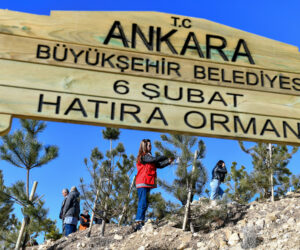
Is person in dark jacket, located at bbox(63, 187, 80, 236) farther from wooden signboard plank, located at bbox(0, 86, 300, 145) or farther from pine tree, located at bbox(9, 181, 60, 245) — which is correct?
wooden signboard plank, located at bbox(0, 86, 300, 145)

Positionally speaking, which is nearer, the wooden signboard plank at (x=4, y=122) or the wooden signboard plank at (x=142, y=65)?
the wooden signboard plank at (x=4, y=122)

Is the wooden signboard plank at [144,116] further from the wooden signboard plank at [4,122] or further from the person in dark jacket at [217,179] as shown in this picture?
the person in dark jacket at [217,179]

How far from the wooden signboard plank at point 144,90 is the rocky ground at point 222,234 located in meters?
4.26

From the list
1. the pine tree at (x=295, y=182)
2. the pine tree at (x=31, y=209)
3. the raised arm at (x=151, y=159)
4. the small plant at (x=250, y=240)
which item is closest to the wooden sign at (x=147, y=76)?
the small plant at (x=250, y=240)

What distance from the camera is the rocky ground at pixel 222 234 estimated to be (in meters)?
6.84

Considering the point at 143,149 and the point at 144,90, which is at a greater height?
the point at 143,149

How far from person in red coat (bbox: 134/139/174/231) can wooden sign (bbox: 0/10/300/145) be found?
4892mm

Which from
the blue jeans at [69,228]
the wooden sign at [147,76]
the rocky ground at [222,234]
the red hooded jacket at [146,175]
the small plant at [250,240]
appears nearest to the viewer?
the wooden sign at [147,76]

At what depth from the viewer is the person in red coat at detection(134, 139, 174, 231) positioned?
773 centimetres

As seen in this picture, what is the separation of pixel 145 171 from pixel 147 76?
525cm

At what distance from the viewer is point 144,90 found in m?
2.69

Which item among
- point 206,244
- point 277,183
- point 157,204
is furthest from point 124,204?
point 277,183

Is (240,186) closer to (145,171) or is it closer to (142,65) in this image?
(145,171)

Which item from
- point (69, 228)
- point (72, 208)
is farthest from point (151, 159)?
point (69, 228)
